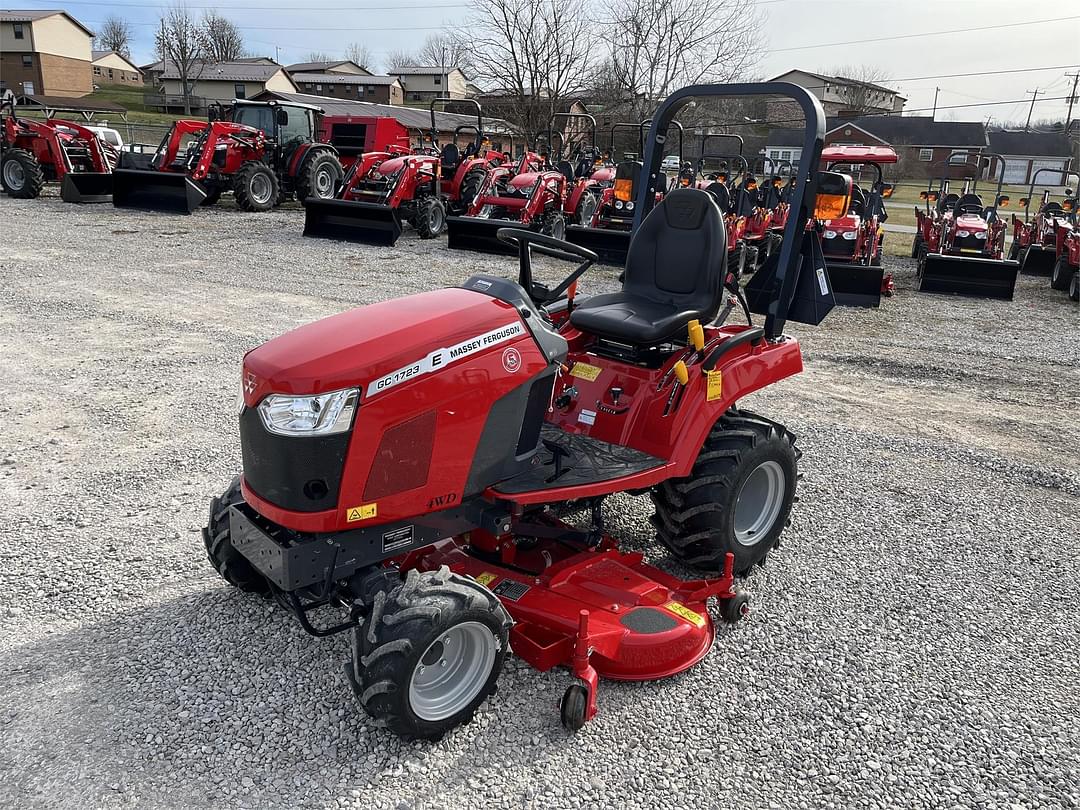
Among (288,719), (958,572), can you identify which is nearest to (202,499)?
(288,719)

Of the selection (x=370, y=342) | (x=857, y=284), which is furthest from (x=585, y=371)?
(x=857, y=284)

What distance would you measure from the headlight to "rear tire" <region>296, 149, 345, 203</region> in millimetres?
13638

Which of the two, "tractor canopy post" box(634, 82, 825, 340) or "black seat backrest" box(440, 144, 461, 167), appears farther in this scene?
"black seat backrest" box(440, 144, 461, 167)

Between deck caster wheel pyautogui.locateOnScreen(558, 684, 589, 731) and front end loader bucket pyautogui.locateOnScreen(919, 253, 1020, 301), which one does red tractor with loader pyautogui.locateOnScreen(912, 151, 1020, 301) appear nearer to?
front end loader bucket pyautogui.locateOnScreen(919, 253, 1020, 301)

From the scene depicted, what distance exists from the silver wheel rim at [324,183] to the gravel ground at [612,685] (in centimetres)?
999

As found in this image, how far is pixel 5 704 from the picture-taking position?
101 inches

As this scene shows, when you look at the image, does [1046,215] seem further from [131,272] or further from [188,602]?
[188,602]

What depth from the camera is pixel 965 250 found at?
11.7m

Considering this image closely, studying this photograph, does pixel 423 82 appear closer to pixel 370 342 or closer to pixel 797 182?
pixel 797 182

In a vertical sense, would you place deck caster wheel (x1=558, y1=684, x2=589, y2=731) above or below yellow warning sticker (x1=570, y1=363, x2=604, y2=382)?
below

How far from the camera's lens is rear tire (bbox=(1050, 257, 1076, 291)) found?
38.3ft

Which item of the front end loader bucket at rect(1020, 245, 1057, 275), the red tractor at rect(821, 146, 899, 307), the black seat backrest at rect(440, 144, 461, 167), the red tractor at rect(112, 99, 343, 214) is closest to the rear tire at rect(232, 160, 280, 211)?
the red tractor at rect(112, 99, 343, 214)

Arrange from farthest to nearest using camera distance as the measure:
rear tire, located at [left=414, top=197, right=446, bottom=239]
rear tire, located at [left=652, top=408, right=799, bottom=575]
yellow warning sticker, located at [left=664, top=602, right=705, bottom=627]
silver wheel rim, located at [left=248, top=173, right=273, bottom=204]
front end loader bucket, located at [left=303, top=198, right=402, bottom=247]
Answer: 1. silver wheel rim, located at [left=248, top=173, right=273, bottom=204]
2. rear tire, located at [left=414, top=197, right=446, bottom=239]
3. front end loader bucket, located at [left=303, top=198, right=402, bottom=247]
4. rear tire, located at [left=652, top=408, right=799, bottom=575]
5. yellow warning sticker, located at [left=664, top=602, right=705, bottom=627]

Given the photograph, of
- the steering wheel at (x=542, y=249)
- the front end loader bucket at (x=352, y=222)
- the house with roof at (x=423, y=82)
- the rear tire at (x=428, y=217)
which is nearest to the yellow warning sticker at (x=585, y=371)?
the steering wheel at (x=542, y=249)
